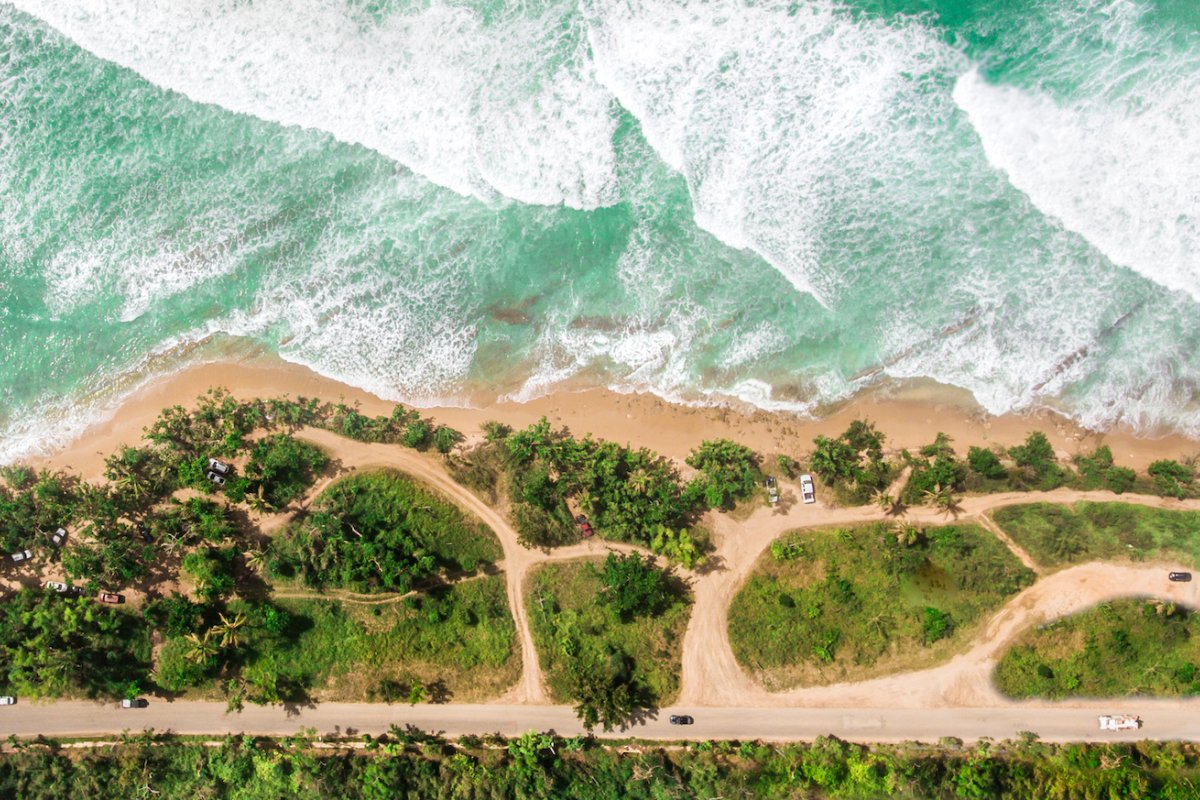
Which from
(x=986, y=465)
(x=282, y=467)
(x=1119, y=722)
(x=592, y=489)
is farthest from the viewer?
(x=282, y=467)

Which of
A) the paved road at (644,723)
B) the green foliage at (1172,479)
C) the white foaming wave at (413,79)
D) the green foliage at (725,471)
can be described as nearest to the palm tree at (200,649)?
the paved road at (644,723)

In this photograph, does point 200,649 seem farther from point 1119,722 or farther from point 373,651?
point 1119,722

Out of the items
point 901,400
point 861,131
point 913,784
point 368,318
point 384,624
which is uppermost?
point 861,131

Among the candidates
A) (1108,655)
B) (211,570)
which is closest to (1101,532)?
(1108,655)

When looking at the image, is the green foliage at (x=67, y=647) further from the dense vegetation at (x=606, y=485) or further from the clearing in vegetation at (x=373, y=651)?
the dense vegetation at (x=606, y=485)

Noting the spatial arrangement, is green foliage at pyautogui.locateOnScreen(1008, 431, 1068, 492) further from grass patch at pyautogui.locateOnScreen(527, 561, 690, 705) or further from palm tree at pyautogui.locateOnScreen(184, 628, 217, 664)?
palm tree at pyautogui.locateOnScreen(184, 628, 217, 664)

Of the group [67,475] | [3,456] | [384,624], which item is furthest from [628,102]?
[3,456]

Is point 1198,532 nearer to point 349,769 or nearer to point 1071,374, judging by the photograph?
point 1071,374
